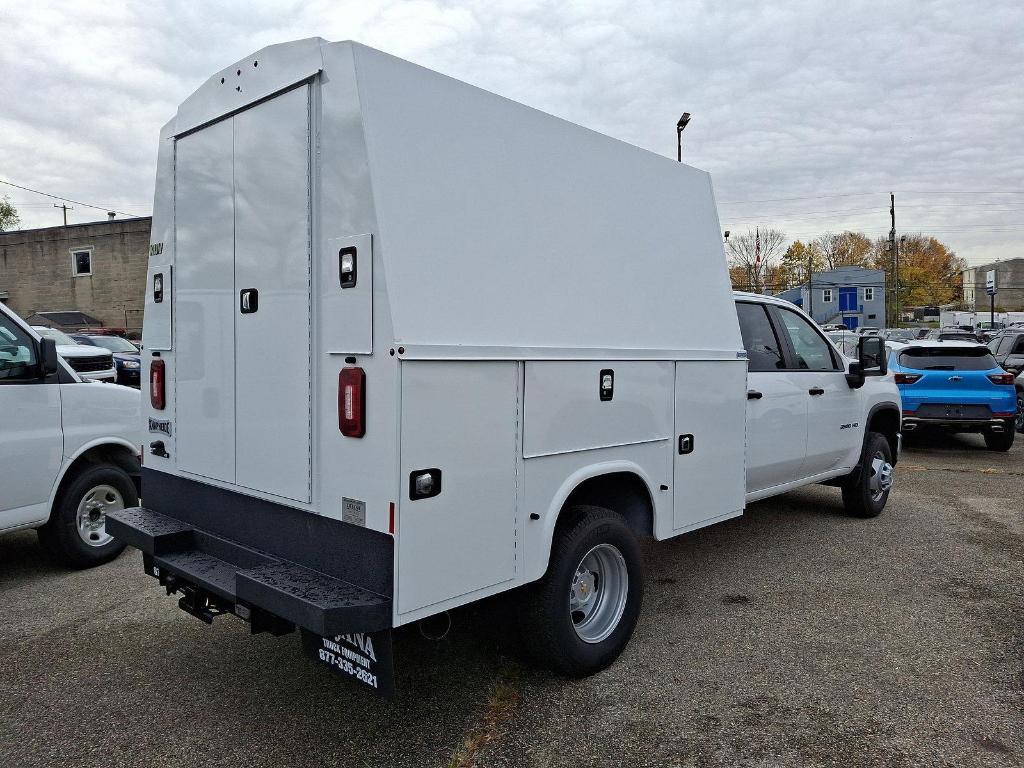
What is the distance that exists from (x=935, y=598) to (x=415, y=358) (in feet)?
13.7

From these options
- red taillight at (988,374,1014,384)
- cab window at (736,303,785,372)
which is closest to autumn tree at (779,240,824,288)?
red taillight at (988,374,1014,384)

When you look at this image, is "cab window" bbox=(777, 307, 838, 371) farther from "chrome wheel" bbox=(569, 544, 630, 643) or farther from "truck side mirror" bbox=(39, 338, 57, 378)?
"truck side mirror" bbox=(39, 338, 57, 378)

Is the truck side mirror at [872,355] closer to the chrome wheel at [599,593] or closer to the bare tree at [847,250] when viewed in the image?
the chrome wheel at [599,593]

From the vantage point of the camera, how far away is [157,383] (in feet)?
13.5

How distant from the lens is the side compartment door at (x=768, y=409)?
208 inches

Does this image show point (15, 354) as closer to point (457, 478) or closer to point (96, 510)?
point (96, 510)

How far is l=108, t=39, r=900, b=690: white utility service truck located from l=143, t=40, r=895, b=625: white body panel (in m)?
0.01

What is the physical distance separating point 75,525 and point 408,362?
3.99 m

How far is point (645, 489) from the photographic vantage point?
413 cm

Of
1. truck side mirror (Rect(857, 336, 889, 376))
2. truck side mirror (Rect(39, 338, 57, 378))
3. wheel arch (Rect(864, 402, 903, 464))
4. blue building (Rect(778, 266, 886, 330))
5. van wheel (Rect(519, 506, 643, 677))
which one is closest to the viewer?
van wheel (Rect(519, 506, 643, 677))

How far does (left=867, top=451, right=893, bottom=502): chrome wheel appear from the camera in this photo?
717 cm

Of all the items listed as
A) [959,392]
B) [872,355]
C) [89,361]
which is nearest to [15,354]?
[872,355]

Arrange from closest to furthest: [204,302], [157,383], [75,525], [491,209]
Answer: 1. [491,209]
2. [204,302]
3. [157,383]
4. [75,525]

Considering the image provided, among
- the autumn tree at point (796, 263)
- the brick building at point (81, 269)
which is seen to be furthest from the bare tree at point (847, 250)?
the brick building at point (81, 269)
